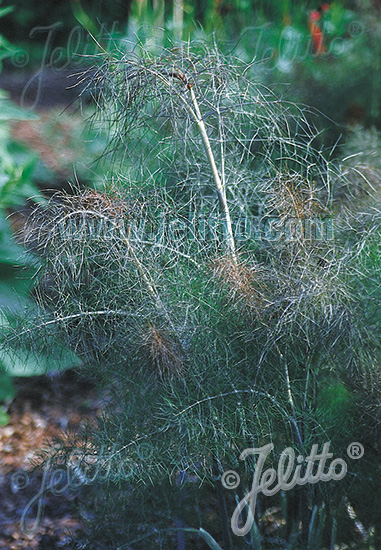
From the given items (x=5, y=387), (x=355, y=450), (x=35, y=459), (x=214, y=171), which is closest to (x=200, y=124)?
(x=214, y=171)

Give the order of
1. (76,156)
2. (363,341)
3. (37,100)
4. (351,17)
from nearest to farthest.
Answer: (363,341), (76,156), (351,17), (37,100)

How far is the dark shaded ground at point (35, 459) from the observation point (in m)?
2.36

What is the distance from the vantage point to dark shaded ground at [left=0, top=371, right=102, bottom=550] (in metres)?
2.36

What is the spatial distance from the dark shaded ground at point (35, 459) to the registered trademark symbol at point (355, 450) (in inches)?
31.5

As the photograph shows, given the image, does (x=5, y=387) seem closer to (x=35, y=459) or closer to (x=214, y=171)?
(x=35, y=459)

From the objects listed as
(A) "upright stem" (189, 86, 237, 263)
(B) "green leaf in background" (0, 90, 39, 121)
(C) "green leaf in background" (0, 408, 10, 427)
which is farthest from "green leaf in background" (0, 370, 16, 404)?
(A) "upright stem" (189, 86, 237, 263)

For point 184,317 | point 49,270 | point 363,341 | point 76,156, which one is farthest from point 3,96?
point 363,341

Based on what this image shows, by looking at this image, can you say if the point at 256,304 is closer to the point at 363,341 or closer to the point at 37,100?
the point at 363,341

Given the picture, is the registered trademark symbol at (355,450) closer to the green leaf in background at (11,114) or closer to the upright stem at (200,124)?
the upright stem at (200,124)

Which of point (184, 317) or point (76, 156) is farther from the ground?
point (184, 317)

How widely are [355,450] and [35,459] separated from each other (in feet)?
3.17

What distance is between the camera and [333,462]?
66.0 inches

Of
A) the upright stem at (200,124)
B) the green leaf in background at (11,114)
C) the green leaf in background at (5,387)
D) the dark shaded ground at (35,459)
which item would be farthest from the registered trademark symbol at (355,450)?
the green leaf in background at (11,114)

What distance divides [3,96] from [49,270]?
6.82ft
